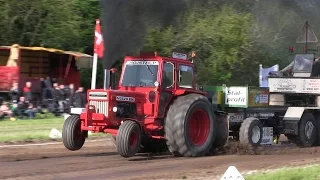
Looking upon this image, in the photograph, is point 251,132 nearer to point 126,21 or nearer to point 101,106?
point 101,106

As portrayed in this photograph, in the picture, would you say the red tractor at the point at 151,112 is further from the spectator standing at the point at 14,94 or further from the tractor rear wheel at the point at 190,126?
the spectator standing at the point at 14,94

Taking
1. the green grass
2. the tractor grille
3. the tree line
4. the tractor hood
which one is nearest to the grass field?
the tractor grille

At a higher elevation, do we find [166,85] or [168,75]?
[168,75]

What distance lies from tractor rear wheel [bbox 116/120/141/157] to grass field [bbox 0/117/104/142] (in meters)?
4.72

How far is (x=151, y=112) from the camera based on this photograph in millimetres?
12242

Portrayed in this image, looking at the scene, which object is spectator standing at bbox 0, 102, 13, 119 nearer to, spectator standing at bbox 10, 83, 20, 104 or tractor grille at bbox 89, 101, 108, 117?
spectator standing at bbox 10, 83, 20, 104

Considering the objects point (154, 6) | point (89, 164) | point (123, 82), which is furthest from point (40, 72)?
point (89, 164)

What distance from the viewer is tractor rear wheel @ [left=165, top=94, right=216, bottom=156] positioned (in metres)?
12.1

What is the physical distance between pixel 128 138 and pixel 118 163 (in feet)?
1.67

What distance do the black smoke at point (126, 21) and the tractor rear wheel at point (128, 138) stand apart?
174 inches

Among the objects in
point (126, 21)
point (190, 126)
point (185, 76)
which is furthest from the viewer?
point (126, 21)

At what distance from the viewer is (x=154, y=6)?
15711 mm

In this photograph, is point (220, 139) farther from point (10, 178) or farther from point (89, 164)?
point (10, 178)

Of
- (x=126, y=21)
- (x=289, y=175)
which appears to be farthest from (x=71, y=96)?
(x=289, y=175)
